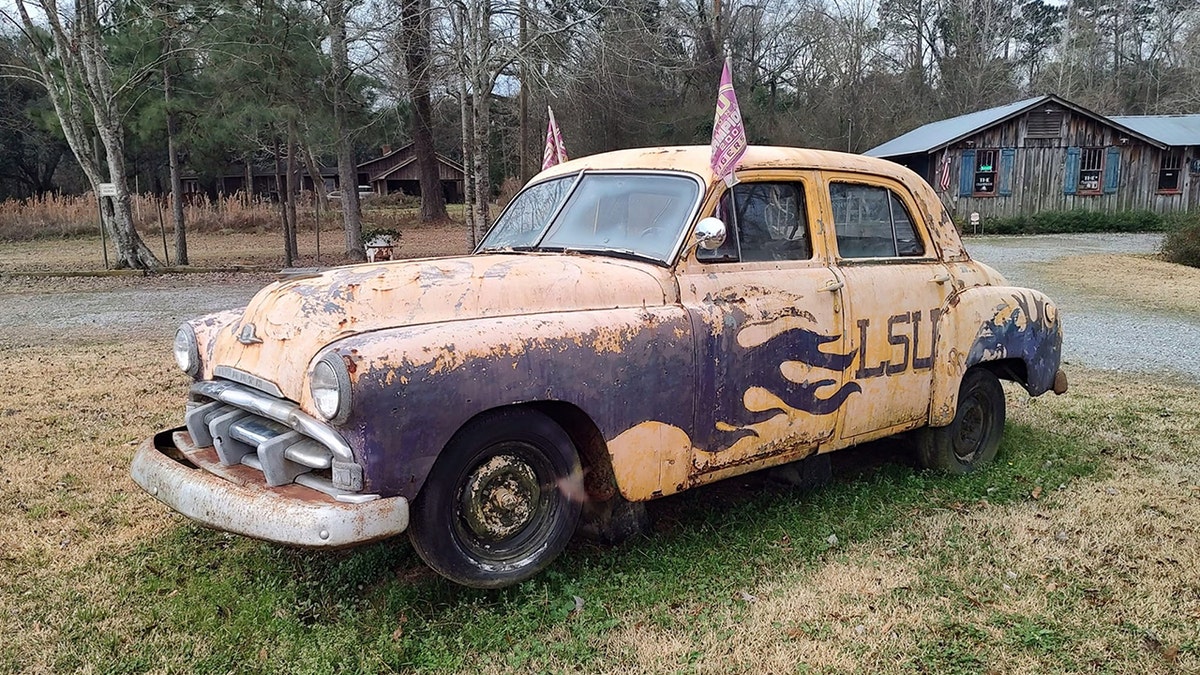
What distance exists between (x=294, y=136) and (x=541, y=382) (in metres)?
16.7

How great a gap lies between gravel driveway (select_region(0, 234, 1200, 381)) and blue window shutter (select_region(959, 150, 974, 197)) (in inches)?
411

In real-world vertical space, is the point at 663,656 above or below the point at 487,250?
below

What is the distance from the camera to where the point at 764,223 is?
14.1 ft

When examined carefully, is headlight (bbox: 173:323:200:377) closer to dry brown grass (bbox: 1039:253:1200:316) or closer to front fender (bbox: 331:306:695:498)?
front fender (bbox: 331:306:695:498)

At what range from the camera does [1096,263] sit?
19.2 meters

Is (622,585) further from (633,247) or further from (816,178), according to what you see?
(816,178)

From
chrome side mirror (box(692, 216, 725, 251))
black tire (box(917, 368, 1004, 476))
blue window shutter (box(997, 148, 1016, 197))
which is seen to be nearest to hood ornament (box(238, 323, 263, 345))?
chrome side mirror (box(692, 216, 725, 251))

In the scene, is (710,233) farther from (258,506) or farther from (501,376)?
(258,506)

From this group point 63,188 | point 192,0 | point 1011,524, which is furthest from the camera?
point 63,188

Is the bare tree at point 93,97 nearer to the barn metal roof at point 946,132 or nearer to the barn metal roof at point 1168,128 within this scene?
the barn metal roof at point 946,132

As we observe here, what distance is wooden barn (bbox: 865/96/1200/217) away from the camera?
2886 cm

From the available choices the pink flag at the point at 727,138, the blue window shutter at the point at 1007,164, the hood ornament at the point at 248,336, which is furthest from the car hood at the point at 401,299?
the blue window shutter at the point at 1007,164

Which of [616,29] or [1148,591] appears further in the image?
[616,29]

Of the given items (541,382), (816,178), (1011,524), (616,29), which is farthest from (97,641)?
(616,29)
